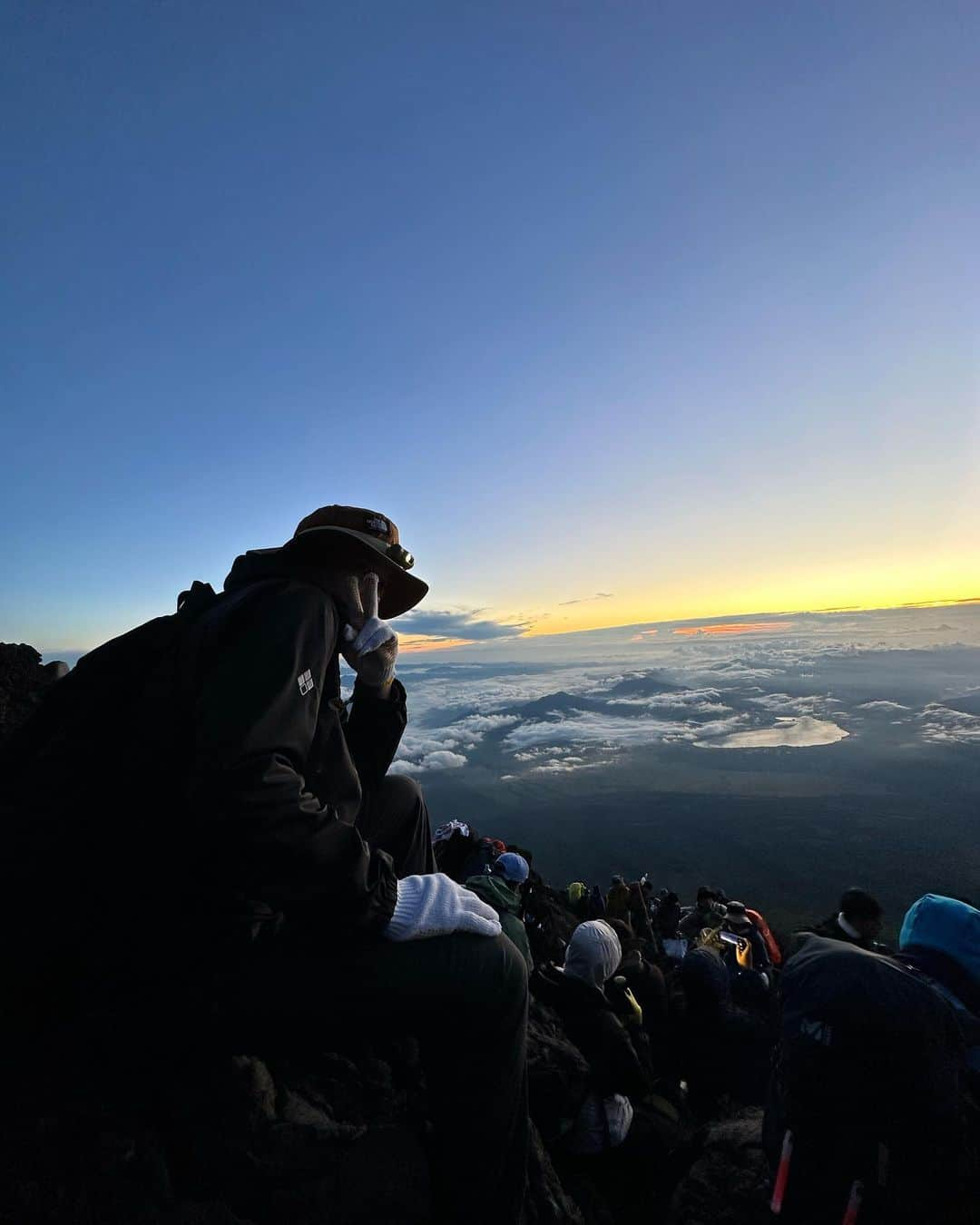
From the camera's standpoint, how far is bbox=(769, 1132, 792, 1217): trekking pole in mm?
2961

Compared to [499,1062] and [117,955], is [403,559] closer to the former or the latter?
[117,955]

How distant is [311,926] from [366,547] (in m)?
1.65

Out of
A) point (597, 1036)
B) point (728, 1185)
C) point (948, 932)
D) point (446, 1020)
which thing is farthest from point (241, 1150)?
point (948, 932)

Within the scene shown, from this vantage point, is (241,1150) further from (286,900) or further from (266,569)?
(266,569)

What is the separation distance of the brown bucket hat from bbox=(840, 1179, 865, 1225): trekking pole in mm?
3754

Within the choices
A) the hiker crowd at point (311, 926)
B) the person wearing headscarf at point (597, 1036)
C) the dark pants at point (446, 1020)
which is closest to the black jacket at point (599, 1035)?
the person wearing headscarf at point (597, 1036)

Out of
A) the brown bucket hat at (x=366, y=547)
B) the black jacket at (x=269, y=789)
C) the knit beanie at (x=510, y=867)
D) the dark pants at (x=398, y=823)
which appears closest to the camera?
the black jacket at (x=269, y=789)

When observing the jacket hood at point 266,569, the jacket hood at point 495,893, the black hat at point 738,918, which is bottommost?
the black hat at point 738,918

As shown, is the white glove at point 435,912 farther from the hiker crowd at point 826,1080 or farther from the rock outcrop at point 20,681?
the rock outcrop at point 20,681

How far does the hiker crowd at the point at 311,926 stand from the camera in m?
1.96

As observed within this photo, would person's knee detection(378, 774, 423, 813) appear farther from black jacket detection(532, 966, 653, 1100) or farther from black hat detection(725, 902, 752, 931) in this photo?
black hat detection(725, 902, 752, 931)

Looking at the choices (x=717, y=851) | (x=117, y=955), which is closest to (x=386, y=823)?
(x=117, y=955)

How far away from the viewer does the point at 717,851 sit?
113m

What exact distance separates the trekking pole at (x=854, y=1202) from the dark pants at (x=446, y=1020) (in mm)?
1714
